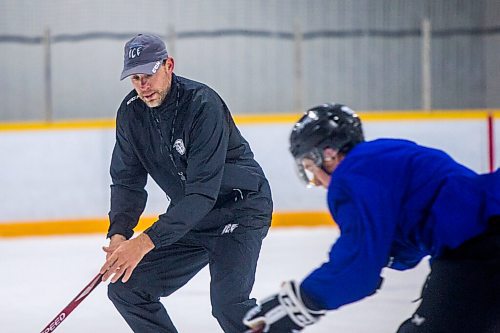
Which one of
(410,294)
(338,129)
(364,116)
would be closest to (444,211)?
(338,129)

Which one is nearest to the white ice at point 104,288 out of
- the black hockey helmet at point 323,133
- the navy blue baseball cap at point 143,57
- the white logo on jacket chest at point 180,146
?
the white logo on jacket chest at point 180,146

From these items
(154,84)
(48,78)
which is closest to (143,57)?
(154,84)

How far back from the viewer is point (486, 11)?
8.34 metres

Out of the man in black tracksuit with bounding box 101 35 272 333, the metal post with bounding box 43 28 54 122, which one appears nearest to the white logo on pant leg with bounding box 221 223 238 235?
the man in black tracksuit with bounding box 101 35 272 333

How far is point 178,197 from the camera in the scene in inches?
128

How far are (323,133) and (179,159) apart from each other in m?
1.03

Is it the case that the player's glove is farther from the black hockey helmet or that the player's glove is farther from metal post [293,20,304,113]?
metal post [293,20,304,113]

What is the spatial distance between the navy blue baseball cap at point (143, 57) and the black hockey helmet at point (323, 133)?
0.88 m

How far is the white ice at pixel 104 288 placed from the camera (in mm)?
4203

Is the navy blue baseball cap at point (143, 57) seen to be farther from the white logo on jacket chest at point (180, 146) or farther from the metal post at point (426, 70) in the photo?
the metal post at point (426, 70)

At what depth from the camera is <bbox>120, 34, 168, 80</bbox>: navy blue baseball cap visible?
2.98 m

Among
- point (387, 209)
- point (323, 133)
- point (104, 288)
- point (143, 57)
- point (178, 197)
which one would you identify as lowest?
point (104, 288)

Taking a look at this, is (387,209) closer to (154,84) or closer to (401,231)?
(401,231)

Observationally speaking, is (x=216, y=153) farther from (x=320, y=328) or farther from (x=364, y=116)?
(x=364, y=116)
